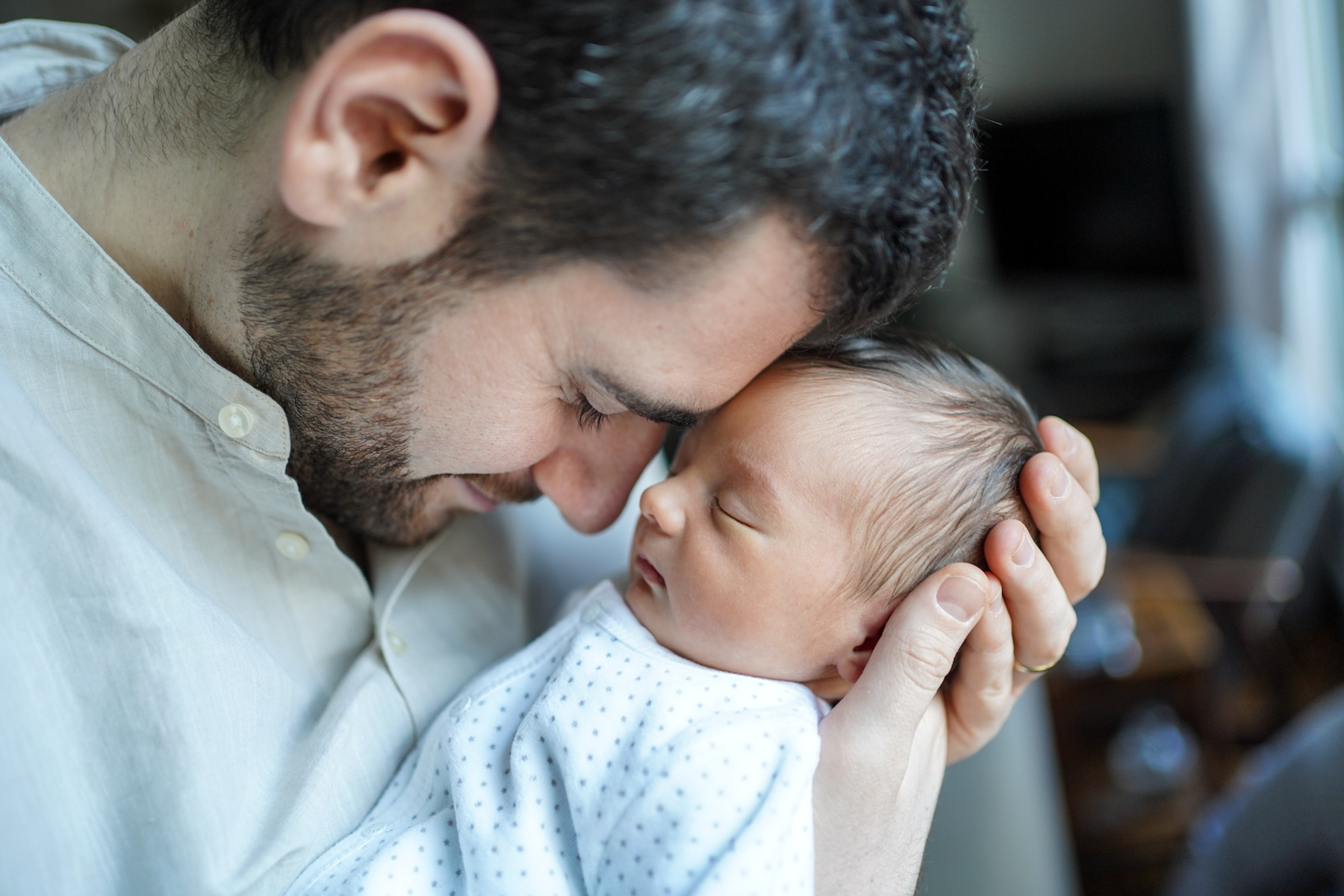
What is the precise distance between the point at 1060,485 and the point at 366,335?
0.68m

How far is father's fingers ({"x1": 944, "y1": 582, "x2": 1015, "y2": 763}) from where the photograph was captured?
3.07 ft

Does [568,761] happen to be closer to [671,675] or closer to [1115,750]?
[671,675]

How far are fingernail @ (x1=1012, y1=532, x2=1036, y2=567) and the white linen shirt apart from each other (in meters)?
0.63

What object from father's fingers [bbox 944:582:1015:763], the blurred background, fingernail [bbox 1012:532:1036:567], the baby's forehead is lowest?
the blurred background

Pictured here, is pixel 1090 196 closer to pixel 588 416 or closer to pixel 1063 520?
pixel 1063 520

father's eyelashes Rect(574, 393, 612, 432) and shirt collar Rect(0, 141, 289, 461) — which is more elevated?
shirt collar Rect(0, 141, 289, 461)

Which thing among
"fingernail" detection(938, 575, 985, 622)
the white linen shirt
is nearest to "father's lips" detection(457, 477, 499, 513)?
the white linen shirt

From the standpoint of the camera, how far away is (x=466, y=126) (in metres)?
0.71

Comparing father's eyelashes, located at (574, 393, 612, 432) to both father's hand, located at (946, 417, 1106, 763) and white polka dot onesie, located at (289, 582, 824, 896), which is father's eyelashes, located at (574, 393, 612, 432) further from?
father's hand, located at (946, 417, 1106, 763)

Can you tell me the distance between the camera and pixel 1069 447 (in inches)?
41.3

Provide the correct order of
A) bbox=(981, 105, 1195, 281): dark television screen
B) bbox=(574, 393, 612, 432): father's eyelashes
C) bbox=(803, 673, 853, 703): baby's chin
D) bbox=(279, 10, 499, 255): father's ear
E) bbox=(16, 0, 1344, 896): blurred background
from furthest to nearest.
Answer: bbox=(981, 105, 1195, 281): dark television screen, bbox=(16, 0, 1344, 896): blurred background, bbox=(803, 673, 853, 703): baby's chin, bbox=(574, 393, 612, 432): father's eyelashes, bbox=(279, 10, 499, 255): father's ear

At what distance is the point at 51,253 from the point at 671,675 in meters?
0.68

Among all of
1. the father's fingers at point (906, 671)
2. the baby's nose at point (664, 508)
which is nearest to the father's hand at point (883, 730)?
the father's fingers at point (906, 671)

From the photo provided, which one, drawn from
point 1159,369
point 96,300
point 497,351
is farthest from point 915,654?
point 1159,369
